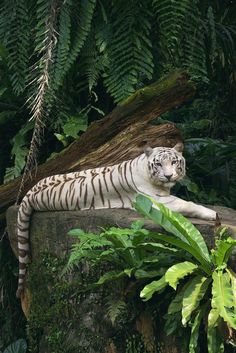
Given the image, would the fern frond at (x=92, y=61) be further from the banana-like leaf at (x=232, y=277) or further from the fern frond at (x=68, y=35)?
the banana-like leaf at (x=232, y=277)

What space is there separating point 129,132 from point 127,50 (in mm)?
1098

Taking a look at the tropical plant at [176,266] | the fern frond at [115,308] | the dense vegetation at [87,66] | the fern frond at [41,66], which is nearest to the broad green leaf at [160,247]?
the tropical plant at [176,266]

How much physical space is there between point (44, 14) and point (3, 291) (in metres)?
2.62

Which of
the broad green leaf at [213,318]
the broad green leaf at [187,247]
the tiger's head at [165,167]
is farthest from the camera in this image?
the tiger's head at [165,167]

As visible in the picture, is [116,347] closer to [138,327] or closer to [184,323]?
[138,327]

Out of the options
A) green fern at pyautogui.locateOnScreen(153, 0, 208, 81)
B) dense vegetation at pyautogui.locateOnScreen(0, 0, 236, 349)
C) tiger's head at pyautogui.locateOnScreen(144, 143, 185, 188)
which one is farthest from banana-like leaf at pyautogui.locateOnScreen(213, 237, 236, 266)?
green fern at pyautogui.locateOnScreen(153, 0, 208, 81)

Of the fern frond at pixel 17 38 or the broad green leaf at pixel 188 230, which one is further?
the fern frond at pixel 17 38

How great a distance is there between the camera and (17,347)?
6.73m

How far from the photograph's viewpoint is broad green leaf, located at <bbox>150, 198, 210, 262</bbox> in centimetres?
467

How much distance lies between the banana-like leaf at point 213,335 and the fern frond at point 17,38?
12.1ft

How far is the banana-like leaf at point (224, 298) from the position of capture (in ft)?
14.1

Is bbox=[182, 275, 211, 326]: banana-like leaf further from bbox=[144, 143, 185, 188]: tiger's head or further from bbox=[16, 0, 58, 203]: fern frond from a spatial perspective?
bbox=[16, 0, 58, 203]: fern frond

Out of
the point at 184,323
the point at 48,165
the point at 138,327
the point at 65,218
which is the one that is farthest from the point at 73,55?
the point at 184,323

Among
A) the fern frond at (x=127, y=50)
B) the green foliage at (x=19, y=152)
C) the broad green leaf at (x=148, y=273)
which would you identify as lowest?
the broad green leaf at (x=148, y=273)
